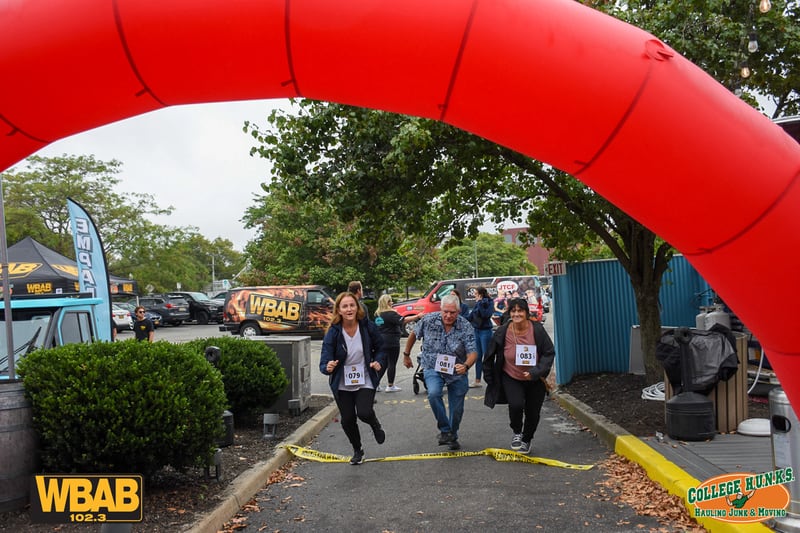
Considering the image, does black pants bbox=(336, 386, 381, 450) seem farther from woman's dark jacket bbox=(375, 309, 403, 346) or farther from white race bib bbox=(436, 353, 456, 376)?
woman's dark jacket bbox=(375, 309, 403, 346)

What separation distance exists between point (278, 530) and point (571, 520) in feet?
7.71

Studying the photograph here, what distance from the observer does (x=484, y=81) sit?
3148mm

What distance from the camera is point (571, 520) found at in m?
5.41

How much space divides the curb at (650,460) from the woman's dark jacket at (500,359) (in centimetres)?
113

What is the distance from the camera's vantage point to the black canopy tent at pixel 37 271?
17688mm

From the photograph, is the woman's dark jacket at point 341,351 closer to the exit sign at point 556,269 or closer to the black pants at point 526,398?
the black pants at point 526,398

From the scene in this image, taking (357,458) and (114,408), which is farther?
(357,458)

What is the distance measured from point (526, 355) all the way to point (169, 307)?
37.7m

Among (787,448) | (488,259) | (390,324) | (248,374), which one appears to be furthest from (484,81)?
(488,259)

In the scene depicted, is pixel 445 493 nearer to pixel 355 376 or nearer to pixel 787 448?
pixel 355 376

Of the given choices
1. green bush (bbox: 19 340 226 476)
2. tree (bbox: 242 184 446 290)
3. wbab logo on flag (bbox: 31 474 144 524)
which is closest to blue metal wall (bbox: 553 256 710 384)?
green bush (bbox: 19 340 226 476)

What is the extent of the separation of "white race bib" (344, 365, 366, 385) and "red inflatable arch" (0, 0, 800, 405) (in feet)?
14.5

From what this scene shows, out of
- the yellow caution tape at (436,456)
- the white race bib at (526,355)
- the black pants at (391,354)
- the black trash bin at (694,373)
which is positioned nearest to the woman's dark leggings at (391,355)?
the black pants at (391,354)

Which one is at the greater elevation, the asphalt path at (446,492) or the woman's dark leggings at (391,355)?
the woman's dark leggings at (391,355)
